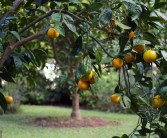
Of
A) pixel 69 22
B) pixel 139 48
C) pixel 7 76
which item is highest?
pixel 69 22

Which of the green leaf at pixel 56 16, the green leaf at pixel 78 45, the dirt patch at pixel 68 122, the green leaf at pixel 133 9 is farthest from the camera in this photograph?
the dirt patch at pixel 68 122

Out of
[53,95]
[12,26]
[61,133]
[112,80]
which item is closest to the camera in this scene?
[12,26]

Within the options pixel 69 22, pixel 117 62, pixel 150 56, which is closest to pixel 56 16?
pixel 69 22

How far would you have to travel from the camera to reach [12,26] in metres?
1.99

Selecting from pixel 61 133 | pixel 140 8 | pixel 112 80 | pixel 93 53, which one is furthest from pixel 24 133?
pixel 112 80

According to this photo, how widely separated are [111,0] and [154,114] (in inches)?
20.0

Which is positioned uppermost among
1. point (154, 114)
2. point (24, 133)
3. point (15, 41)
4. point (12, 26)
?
point (12, 26)

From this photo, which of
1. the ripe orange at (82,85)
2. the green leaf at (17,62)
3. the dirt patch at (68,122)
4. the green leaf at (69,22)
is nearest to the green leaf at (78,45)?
the green leaf at (69,22)

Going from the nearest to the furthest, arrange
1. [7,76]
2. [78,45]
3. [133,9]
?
1. [133,9]
2. [78,45]
3. [7,76]

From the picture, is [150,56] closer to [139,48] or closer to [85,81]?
[139,48]

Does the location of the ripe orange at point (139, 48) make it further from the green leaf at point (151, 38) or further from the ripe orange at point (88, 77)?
the ripe orange at point (88, 77)

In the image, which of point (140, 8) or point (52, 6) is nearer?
point (140, 8)

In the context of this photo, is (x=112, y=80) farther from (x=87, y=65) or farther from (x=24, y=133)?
(x=87, y=65)

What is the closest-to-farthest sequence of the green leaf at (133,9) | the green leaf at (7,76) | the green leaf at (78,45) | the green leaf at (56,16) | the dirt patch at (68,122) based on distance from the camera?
the green leaf at (133,9) → the green leaf at (56,16) → the green leaf at (78,45) → the green leaf at (7,76) → the dirt patch at (68,122)
